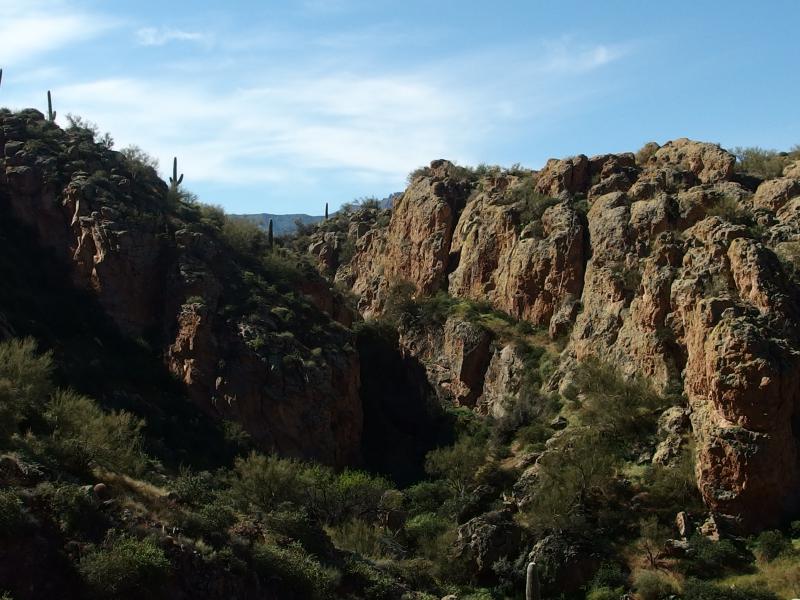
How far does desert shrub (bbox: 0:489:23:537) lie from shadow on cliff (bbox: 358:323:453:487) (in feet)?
90.4

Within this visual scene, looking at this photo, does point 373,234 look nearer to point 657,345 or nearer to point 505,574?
point 657,345

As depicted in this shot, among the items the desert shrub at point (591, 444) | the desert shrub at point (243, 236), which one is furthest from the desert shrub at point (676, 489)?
the desert shrub at point (243, 236)

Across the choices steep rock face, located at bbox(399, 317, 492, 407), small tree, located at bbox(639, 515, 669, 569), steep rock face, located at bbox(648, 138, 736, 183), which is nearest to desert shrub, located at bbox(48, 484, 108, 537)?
small tree, located at bbox(639, 515, 669, 569)

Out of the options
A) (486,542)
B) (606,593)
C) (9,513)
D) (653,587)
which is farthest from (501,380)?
(9,513)

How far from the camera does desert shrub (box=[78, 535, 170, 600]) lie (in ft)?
80.6

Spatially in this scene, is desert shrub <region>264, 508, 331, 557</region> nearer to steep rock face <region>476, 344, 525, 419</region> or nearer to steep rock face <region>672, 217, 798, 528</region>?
steep rock face <region>672, 217, 798, 528</region>

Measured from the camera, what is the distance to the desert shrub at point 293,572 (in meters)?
29.0

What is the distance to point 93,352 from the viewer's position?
164 ft

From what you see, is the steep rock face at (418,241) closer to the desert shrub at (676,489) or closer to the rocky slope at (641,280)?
the rocky slope at (641,280)

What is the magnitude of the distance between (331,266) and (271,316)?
23986 mm

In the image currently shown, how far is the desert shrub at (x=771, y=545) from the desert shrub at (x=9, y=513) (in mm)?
26404

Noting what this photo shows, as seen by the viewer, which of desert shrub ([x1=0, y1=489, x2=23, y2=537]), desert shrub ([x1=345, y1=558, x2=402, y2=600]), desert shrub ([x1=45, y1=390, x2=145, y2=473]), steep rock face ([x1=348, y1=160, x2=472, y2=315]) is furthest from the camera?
steep rock face ([x1=348, y1=160, x2=472, y2=315])

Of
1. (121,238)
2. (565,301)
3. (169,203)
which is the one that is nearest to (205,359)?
(121,238)

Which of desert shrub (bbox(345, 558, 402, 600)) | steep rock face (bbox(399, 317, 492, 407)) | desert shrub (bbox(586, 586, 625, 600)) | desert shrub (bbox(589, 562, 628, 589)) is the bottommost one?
desert shrub (bbox(586, 586, 625, 600))
